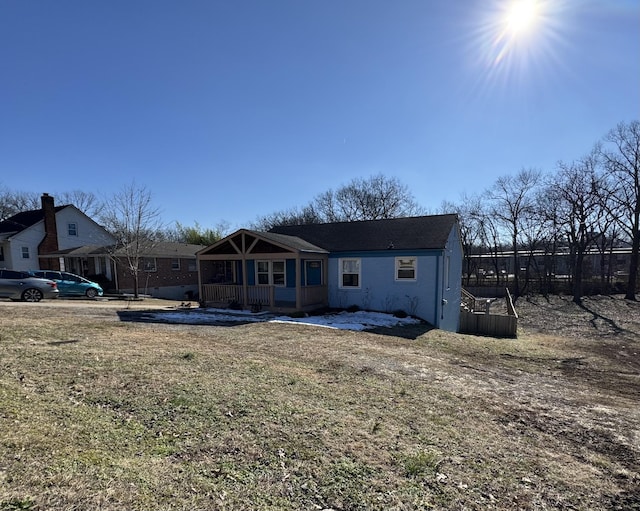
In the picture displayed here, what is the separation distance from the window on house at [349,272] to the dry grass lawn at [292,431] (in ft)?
27.2

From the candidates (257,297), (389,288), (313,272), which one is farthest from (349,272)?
(257,297)

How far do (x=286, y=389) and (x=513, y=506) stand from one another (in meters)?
3.12

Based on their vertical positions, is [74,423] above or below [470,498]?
above

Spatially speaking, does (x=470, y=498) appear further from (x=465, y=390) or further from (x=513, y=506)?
(x=465, y=390)

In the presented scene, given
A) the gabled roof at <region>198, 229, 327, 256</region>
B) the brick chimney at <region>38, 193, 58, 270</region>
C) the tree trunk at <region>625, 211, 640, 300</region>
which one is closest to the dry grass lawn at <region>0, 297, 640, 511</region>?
the gabled roof at <region>198, 229, 327, 256</region>

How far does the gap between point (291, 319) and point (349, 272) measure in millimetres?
4183

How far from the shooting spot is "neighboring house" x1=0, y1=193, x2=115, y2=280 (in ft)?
85.9

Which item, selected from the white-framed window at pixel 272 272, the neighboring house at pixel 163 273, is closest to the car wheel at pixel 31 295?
the neighboring house at pixel 163 273

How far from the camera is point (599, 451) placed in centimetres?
403

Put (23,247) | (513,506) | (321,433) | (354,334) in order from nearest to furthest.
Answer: (513,506) < (321,433) < (354,334) < (23,247)

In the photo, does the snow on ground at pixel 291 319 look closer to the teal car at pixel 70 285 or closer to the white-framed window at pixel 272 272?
the white-framed window at pixel 272 272

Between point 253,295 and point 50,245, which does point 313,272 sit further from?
point 50,245

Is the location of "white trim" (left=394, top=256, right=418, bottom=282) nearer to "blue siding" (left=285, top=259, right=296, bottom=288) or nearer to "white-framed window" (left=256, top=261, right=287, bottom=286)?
"blue siding" (left=285, top=259, right=296, bottom=288)

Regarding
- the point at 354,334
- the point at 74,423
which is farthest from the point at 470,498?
the point at 354,334
